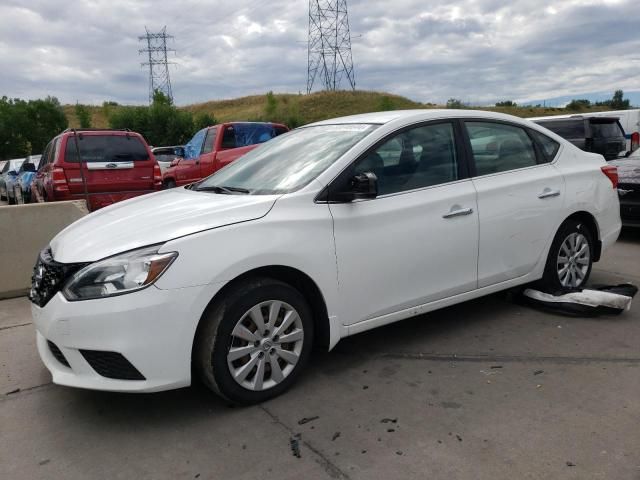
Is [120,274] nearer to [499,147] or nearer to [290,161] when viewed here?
[290,161]

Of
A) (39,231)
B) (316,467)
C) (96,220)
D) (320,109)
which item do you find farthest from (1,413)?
(320,109)

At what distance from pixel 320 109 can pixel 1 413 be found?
68.2 meters

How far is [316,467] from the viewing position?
8.54ft

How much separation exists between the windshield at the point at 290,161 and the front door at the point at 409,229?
0.22 meters

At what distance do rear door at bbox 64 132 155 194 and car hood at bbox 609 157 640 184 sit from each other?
23.7ft

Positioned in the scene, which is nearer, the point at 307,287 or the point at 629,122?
Answer: the point at 307,287

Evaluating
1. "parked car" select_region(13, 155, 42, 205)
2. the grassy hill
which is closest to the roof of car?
"parked car" select_region(13, 155, 42, 205)

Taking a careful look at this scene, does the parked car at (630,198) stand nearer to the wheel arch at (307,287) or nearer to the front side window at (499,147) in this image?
the front side window at (499,147)

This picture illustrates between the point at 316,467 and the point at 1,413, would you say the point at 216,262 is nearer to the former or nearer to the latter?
the point at 316,467

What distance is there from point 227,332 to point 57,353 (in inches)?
38.1

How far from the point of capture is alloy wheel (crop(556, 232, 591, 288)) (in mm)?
4715

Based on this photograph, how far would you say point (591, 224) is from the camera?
4.91 metres

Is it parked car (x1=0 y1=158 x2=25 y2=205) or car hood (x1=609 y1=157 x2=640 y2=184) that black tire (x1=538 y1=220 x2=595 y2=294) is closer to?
car hood (x1=609 y1=157 x2=640 y2=184)

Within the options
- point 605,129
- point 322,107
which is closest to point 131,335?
point 605,129
